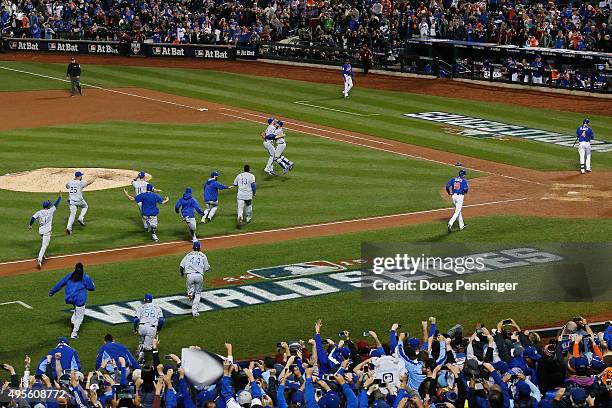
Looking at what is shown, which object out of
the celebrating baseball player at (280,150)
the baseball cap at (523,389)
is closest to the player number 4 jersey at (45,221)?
the celebrating baseball player at (280,150)

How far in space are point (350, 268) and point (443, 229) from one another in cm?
414

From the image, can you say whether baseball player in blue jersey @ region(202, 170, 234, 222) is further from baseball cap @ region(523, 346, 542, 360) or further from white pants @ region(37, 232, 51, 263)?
baseball cap @ region(523, 346, 542, 360)

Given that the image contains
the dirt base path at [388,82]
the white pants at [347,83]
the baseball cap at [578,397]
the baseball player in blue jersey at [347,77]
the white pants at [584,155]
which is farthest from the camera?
the white pants at [347,83]

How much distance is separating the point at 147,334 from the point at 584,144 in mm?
18927

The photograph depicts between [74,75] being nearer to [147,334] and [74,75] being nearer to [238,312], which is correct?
[238,312]

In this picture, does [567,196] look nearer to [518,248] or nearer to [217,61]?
[518,248]

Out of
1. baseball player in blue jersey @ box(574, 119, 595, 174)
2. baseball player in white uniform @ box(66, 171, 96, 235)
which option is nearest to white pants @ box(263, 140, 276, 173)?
baseball player in white uniform @ box(66, 171, 96, 235)

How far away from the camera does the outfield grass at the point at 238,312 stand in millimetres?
20797

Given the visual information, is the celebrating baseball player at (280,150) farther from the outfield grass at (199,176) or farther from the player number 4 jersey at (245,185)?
the player number 4 jersey at (245,185)

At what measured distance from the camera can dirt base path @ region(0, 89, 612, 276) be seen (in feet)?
90.0

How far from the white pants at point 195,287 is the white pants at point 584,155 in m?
16.7

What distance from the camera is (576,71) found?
159 feet

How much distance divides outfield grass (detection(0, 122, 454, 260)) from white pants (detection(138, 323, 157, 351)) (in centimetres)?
726

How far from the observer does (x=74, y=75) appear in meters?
48.0
